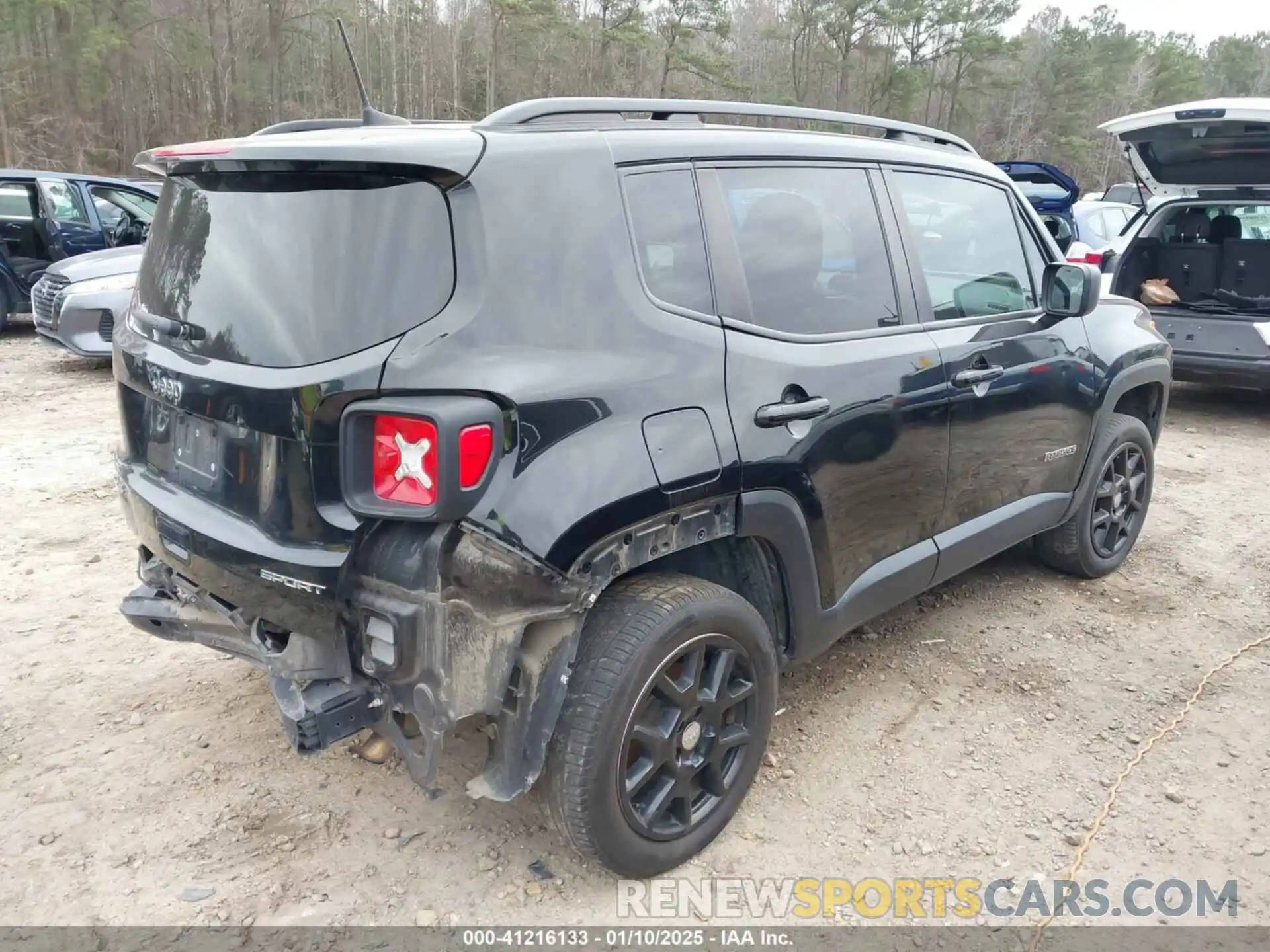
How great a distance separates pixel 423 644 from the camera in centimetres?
206

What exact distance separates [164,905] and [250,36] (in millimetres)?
35593

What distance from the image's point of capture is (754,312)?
2.59 m

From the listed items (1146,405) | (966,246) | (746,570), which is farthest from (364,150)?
(1146,405)

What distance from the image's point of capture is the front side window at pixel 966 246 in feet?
10.5

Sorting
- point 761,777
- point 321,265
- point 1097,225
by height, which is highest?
point 321,265

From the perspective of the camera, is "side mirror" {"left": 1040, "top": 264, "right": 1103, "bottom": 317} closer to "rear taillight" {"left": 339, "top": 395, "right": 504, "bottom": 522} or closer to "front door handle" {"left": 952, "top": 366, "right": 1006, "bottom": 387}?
"front door handle" {"left": 952, "top": 366, "right": 1006, "bottom": 387}

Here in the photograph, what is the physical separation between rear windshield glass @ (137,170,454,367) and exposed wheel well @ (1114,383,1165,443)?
3669 millimetres

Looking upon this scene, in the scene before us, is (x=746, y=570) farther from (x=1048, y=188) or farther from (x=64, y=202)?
(x=1048, y=188)

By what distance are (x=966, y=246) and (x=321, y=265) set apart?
245 centimetres

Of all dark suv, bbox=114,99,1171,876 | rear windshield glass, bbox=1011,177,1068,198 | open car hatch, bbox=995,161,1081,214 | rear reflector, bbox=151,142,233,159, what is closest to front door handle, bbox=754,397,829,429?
dark suv, bbox=114,99,1171,876

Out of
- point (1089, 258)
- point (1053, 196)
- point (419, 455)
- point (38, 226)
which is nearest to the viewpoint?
point (419, 455)

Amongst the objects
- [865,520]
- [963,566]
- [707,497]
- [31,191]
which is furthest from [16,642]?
[31,191]

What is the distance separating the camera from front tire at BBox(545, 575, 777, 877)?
7.32 ft

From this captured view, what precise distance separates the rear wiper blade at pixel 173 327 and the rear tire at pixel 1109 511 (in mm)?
3621
